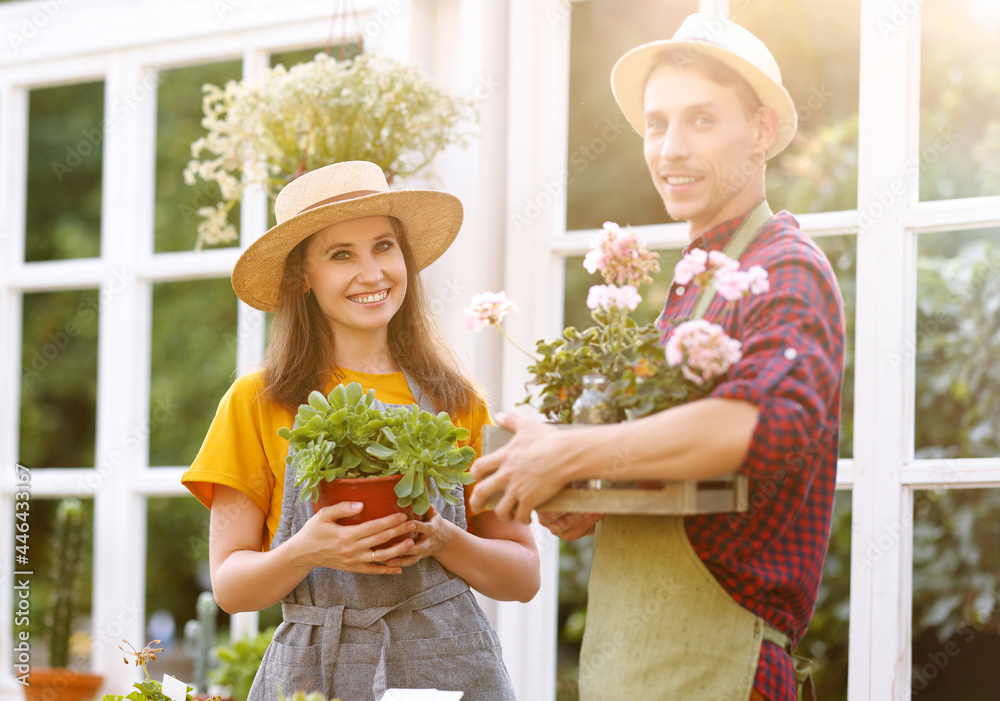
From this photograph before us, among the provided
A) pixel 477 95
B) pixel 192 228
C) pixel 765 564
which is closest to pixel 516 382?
pixel 477 95

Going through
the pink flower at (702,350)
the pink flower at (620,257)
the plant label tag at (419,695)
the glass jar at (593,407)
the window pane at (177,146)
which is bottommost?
the plant label tag at (419,695)

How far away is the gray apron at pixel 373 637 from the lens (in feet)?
5.91

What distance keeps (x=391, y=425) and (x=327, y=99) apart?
1075 millimetres

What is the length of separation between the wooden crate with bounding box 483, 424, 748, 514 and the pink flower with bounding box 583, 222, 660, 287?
26 centimetres

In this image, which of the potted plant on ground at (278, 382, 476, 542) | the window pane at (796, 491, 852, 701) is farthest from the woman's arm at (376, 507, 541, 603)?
the window pane at (796, 491, 852, 701)

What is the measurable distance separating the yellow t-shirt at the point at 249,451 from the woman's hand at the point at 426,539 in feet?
0.99

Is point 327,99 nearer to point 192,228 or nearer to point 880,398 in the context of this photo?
point 880,398

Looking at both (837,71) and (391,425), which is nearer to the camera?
(391,425)

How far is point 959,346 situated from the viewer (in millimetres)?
3377

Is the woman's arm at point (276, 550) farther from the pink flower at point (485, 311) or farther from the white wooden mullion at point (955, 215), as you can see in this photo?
the white wooden mullion at point (955, 215)

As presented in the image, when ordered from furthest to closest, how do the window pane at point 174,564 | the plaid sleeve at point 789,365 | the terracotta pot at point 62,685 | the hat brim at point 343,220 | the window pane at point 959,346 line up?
1. the window pane at point 174,564
2. the window pane at point 959,346
3. the terracotta pot at point 62,685
4. the hat brim at point 343,220
5. the plaid sleeve at point 789,365

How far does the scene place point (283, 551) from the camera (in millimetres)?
1726

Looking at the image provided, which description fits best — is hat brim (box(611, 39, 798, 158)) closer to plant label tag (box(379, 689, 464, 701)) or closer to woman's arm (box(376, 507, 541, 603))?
woman's arm (box(376, 507, 541, 603))

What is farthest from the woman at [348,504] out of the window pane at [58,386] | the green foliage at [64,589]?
the window pane at [58,386]
